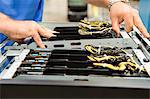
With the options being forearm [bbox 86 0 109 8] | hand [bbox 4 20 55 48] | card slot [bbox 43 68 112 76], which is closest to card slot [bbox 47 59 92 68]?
card slot [bbox 43 68 112 76]

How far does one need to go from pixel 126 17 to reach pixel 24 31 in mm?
328

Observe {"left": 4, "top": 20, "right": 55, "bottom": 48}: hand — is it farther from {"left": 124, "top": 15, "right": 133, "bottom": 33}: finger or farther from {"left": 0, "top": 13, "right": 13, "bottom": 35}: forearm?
{"left": 124, "top": 15, "right": 133, "bottom": 33}: finger

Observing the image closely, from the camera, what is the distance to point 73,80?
1.87ft

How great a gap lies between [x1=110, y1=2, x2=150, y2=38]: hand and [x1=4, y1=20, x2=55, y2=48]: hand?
0.24 meters

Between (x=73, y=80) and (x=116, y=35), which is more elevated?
(x=116, y=35)

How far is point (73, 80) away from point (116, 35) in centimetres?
37

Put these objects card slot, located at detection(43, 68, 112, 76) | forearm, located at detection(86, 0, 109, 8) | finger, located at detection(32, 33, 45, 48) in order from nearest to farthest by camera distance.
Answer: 1. card slot, located at detection(43, 68, 112, 76)
2. finger, located at detection(32, 33, 45, 48)
3. forearm, located at detection(86, 0, 109, 8)

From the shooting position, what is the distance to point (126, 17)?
94 centimetres

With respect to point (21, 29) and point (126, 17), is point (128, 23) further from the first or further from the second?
point (21, 29)

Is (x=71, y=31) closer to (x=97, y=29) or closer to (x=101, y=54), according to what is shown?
(x=97, y=29)

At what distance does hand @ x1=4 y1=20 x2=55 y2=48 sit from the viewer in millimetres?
821

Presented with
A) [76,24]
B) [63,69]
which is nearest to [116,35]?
[76,24]

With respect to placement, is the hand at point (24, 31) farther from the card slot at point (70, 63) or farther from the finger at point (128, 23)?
the finger at point (128, 23)

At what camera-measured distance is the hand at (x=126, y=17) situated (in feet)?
2.95
